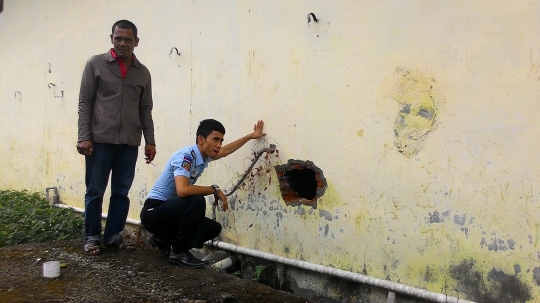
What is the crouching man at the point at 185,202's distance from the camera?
11.2 ft

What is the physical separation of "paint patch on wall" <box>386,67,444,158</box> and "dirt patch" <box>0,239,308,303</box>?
116 centimetres

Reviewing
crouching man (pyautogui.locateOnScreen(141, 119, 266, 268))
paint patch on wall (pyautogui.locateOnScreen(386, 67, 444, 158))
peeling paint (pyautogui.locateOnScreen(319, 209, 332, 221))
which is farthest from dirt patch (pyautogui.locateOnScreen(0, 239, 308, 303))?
paint patch on wall (pyautogui.locateOnScreen(386, 67, 444, 158))

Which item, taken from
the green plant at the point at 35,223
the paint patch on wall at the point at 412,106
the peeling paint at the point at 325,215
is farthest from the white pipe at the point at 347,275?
the green plant at the point at 35,223

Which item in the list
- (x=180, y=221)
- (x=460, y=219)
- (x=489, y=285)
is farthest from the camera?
(x=180, y=221)

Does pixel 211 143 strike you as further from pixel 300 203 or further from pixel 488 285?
pixel 488 285

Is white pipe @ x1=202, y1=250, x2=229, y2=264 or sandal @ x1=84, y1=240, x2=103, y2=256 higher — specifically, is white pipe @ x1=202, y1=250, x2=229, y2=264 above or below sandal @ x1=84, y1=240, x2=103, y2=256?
below

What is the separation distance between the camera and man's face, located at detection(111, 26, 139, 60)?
3648 mm

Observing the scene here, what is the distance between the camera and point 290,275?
3631mm

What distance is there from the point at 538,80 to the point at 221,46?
246 centimetres

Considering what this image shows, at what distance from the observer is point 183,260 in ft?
11.8

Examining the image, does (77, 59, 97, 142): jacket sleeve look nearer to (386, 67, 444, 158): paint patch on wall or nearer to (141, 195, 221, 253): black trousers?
(141, 195, 221, 253): black trousers

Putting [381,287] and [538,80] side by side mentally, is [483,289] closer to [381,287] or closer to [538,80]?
[381,287]

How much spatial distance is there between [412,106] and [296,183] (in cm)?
116

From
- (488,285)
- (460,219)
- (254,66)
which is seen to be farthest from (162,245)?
(488,285)
